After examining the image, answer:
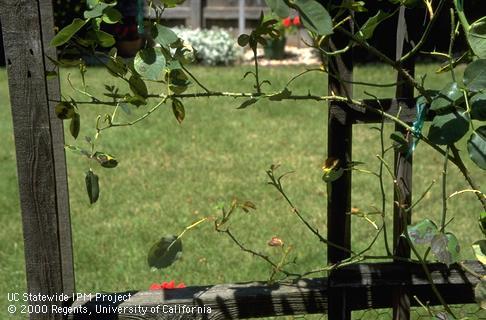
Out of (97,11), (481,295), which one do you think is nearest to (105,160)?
(97,11)

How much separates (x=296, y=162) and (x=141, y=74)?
3.63 metres

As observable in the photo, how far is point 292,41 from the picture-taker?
433 inches

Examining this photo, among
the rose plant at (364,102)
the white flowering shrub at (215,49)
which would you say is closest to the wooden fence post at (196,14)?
the white flowering shrub at (215,49)

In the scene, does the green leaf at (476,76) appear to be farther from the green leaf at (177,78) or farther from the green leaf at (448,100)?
the green leaf at (177,78)

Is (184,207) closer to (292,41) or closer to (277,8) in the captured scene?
(277,8)

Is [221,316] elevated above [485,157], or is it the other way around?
[485,157]

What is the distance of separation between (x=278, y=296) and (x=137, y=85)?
62cm

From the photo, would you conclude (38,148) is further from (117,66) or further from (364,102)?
(364,102)

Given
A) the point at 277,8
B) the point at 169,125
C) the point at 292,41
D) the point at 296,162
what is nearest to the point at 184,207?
the point at 296,162

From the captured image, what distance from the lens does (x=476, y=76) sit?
146cm

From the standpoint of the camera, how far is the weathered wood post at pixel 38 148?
5.38 feet

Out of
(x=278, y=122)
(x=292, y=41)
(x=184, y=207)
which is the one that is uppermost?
(x=292, y=41)

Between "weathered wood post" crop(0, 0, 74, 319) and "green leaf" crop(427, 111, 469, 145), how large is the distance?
83 centimetres

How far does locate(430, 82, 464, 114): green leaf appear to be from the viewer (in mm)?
1507
